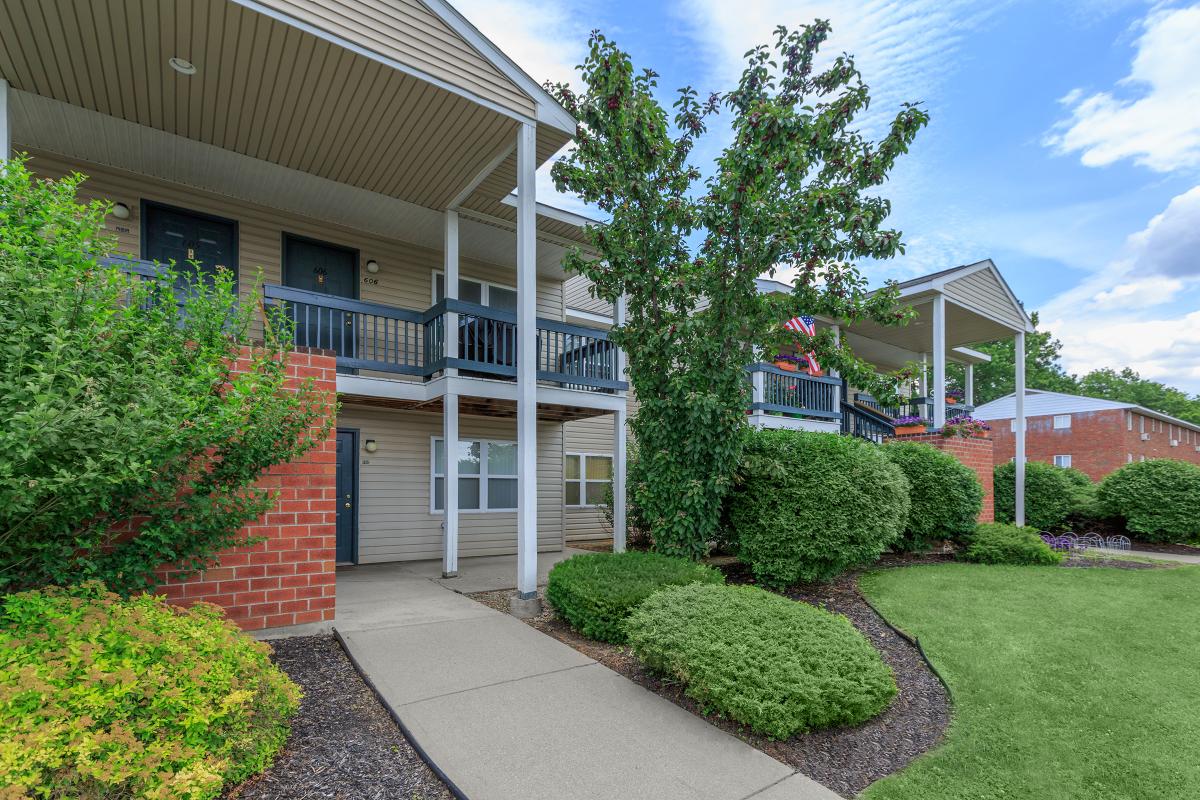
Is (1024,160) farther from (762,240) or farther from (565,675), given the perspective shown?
(565,675)

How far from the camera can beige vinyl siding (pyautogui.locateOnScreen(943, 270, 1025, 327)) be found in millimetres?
11586

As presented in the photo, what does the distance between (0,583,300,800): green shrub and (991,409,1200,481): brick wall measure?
2822 centimetres

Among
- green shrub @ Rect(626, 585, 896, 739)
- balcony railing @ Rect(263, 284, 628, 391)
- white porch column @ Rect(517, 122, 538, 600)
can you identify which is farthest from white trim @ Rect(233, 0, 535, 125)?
green shrub @ Rect(626, 585, 896, 739)

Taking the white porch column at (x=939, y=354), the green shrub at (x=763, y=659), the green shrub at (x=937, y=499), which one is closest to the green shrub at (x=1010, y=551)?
the green shrub at (x=937, y=499)

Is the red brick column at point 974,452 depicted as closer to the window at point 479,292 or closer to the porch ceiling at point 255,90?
the window at point 479,292

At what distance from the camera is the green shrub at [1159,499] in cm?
1198

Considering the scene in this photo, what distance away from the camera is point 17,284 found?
268cm

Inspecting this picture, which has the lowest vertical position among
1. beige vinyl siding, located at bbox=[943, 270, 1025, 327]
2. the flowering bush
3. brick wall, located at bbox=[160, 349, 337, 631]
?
brick wall, located at bbox=[160, 349, 337, 631]

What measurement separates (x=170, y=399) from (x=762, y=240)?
5334 millimetres

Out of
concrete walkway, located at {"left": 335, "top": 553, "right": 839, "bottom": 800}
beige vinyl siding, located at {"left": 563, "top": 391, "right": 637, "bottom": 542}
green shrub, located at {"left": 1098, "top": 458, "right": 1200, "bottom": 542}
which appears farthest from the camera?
green shrub, located at {"left": 1098, "top": 458, "right": 1200, "bottom": 542}

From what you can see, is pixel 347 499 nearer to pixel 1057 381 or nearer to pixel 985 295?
pixel 985 295

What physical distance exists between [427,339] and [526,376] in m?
2.67

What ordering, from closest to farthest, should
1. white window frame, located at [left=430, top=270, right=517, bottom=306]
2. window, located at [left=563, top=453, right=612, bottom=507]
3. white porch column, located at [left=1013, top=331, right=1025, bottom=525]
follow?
white window frame, located at [left=430, top=270, right=517, bottom=306]
window, located at [left=563, top=453, right=612, bottom=507]
white porch column, located at [left=1013, top=331, right=1025, bottom=525]

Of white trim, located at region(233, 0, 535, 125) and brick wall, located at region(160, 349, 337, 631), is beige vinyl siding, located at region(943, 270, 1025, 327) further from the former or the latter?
brick wall, located at region(160, 349, 337, 631)
